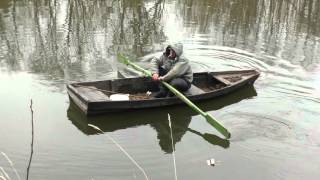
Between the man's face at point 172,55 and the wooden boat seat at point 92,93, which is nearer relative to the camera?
the wooden boat seat at point 92,93

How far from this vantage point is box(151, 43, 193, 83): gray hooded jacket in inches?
356

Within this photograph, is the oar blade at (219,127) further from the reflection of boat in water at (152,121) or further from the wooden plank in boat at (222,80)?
the wooden plank in boat at (222,80)

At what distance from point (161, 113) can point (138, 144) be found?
1.29 m

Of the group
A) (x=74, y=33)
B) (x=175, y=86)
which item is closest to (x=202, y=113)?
(x=175, y=86)

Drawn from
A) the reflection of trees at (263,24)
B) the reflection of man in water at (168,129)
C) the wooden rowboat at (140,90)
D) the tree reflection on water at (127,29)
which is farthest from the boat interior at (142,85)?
the reflection of trees at (263,24)

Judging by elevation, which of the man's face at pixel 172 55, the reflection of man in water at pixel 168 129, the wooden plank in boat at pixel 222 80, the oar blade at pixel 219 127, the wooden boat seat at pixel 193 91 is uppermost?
the man's face at pixel 172 55

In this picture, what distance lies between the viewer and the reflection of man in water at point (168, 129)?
811 cm

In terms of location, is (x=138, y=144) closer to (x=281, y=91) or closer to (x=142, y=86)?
(x=142, y=86)

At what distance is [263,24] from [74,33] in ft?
20.4

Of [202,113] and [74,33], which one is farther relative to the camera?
[74,33]

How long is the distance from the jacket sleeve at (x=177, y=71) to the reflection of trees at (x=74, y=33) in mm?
2299

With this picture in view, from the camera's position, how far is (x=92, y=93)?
8828 mm

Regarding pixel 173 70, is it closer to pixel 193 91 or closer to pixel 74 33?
pixel 193 91

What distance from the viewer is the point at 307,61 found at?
12.5 m
